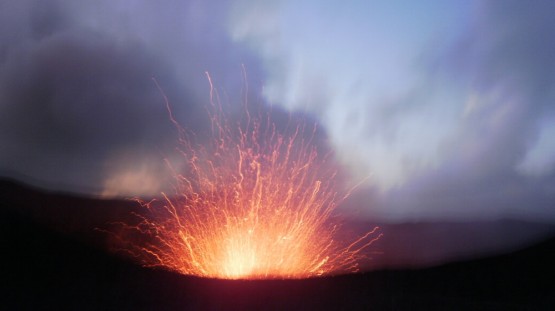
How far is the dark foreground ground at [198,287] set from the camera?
9922 millimetres

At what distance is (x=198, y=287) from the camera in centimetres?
1063

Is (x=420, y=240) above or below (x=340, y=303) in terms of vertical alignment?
above

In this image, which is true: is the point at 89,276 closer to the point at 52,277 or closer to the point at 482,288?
the point at 52,277

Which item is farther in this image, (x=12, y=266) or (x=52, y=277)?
(x=12, y=266)

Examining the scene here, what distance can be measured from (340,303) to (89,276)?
284 inches

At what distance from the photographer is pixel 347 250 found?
20.1 m

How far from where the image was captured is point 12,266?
1293 cm

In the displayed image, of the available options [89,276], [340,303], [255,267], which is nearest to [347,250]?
[255,267]

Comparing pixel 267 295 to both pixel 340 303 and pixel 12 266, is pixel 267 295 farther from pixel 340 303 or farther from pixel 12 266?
pixel 12 266

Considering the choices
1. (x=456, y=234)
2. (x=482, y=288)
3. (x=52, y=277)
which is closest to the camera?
(x=52, y=277)

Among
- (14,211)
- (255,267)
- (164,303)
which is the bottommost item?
(164,303)

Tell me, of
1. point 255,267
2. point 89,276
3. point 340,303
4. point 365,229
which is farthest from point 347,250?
point 89,276

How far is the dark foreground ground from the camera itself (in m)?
9.92

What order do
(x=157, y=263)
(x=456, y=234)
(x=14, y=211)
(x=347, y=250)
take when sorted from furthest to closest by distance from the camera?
(x=456, y=234), (x=347, y=250), (x=14, y=211), (x=157, y=263)
